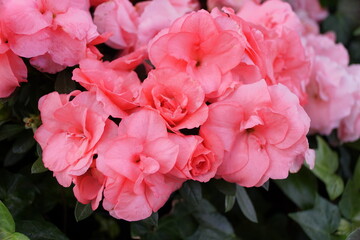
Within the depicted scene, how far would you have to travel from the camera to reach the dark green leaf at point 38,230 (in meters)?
0.59

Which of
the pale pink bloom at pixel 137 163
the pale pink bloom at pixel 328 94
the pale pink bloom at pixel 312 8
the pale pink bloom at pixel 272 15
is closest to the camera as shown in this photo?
the pale pink bloom at pixel 137 163

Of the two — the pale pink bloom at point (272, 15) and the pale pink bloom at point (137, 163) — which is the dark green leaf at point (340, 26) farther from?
the pale pink bloom at point (137, 163)

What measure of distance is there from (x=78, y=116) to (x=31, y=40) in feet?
0.32

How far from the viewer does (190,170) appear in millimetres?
513

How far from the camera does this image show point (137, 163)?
500mm

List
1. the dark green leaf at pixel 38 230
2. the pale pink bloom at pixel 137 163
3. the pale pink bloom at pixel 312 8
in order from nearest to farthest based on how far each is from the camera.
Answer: the pale pink bloom at pixel 137 163, the dark green leaf at pixel 38 230, the pale pink bloom at pixel 312 8

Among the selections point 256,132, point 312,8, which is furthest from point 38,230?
point 312,8

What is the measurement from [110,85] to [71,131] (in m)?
0.06

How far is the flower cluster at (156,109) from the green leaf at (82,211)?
0.05 feet

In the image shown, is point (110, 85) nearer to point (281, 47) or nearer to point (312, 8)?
point (281, 47)

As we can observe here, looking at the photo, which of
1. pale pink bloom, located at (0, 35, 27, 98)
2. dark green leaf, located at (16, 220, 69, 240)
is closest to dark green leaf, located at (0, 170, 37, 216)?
dark green leaf, located at (16, 220, 69, 240)

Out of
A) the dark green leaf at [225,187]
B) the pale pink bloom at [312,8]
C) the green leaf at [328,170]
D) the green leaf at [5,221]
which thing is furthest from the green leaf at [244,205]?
the pale pink bloom at [312,8]

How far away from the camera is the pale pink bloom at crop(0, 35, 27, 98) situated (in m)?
0.53

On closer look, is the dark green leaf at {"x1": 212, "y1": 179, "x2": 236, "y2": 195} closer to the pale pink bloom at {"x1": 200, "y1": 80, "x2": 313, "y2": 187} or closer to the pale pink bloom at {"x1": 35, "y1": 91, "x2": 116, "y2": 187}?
the pale pink bloom at {"x1": 200, "y1": 80, "x2": 313, "y2": 187}
